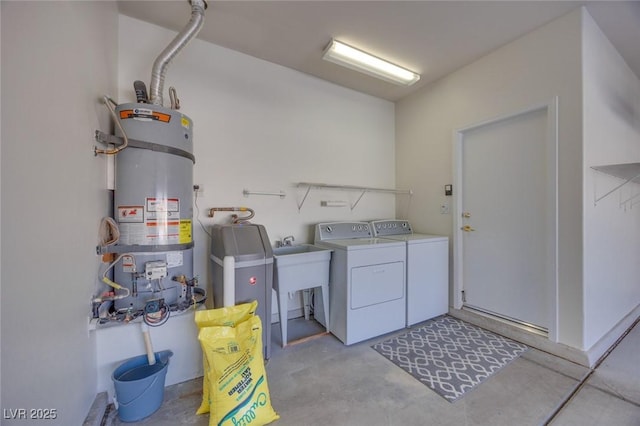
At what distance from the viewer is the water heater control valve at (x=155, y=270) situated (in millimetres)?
1588

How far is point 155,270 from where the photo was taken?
1596mm

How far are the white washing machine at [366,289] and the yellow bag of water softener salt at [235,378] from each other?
98cm

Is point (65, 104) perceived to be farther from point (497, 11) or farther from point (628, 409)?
point (628, 409)

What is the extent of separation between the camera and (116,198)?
63.8 inches

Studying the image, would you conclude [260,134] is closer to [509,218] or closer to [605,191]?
[509,218]

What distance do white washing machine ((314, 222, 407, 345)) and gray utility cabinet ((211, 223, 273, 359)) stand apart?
663mm

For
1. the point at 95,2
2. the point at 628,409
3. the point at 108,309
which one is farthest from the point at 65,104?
the point at 628,409

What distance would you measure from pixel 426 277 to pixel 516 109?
1812 millimetres

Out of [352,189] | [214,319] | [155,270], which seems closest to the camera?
[214,319]

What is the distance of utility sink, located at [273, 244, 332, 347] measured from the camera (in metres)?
2.12

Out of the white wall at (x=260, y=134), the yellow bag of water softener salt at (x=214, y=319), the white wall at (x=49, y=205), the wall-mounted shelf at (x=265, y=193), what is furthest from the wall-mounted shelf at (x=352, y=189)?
the white wall at (x=49, y=205)

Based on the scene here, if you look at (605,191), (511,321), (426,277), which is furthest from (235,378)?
(605,191)

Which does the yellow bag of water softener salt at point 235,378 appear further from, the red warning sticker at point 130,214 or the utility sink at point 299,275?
the red warning sticker at point 130,214

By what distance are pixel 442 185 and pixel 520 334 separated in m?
1.64
